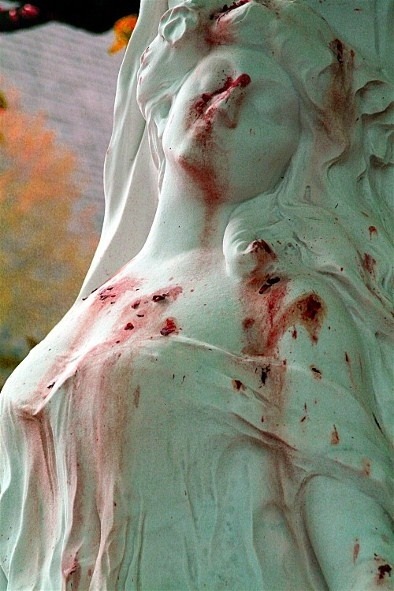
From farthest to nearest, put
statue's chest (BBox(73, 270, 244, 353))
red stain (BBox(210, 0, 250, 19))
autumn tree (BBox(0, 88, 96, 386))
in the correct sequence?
autumn tree (BBox(0, 88, 96, 386)) → red stain (BBox(210, 0, 250, 19)) → statue's chest (BBox(73, 270, 244, 353))

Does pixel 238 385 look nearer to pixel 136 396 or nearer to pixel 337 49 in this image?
pixel 136 396

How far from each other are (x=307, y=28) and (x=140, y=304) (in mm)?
580

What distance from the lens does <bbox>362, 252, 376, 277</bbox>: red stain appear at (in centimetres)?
256

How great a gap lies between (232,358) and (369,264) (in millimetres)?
290

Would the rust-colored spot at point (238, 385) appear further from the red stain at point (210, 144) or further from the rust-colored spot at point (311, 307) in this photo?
the red stain at point (210, 144)

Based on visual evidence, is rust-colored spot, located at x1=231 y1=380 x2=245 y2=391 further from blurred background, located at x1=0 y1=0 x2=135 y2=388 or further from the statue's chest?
blurred background, located at x1=0 y1=0 x2=135 y2=388

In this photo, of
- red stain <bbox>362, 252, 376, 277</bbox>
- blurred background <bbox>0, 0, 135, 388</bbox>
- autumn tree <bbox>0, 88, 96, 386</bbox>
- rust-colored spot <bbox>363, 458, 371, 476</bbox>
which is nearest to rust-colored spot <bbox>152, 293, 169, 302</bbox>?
red stain <bbox>362, 252, 376, 277</bbox>

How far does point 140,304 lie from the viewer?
259 centimetres

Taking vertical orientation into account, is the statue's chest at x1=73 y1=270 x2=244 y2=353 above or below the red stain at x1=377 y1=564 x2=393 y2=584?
above

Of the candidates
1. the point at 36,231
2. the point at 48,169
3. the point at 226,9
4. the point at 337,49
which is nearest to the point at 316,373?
the point at 337,49

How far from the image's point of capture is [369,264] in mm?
2572

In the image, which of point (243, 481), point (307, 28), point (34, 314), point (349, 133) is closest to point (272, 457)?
point (243, 481)

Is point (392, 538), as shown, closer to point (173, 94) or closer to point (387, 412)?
point (387, 412)

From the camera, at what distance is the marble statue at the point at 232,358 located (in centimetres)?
238
